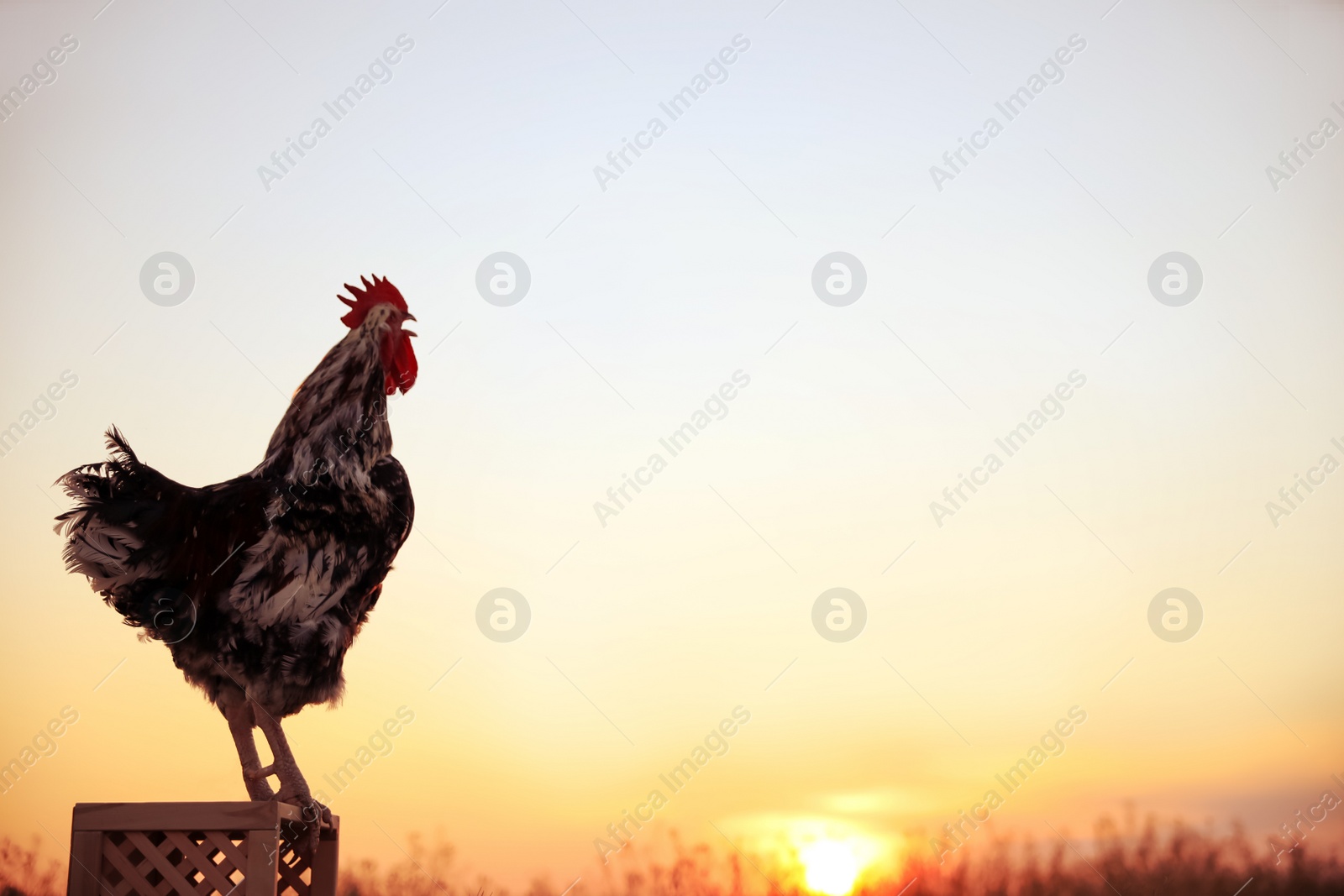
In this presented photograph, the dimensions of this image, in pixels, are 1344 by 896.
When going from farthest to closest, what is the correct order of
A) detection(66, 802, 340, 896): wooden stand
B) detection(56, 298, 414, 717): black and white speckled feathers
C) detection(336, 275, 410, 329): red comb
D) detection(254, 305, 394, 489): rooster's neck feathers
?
detection(336, 275, 410, 329): red comb, detection(254, 305, 394, 489): rooster's neck feathers, detection(56, 298, 414, 717): black and white speckled feathers, detection(66, 802, 340, 896): wooden stand

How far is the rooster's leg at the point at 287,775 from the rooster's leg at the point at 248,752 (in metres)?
0.06

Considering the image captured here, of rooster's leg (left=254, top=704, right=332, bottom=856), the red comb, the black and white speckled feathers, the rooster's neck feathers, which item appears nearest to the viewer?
the black and white speckled feathers

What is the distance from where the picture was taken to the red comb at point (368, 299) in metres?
4.66

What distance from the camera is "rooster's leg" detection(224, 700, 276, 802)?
3951 mm

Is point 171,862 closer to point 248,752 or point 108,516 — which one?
point 248,752

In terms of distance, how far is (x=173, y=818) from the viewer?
3625 mm

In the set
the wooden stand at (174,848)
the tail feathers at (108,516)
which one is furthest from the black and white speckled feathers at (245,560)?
the wooden stand at (174,848)

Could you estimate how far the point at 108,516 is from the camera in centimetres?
372

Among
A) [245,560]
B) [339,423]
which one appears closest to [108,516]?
[245,560]

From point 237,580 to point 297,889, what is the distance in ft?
4.57

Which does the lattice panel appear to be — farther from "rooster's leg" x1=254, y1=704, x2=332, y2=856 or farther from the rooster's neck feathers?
the rooster's neck feathers

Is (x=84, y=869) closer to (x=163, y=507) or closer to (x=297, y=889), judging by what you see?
(x=297, y=889)

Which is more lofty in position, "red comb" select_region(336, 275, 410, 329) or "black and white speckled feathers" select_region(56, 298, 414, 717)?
"red comb" select_region(336, 275, 410, 329)

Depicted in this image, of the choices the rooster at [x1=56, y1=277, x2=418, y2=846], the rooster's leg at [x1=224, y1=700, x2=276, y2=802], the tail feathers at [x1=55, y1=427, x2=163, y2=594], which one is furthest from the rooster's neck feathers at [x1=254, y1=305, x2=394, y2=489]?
the rooster's leg at [x1=224, y1=700, x2=276, y2=802]
